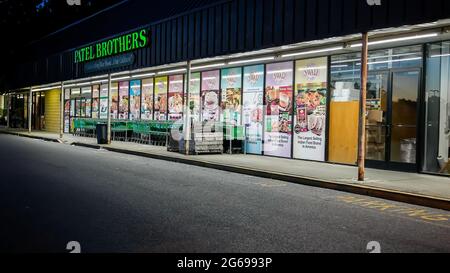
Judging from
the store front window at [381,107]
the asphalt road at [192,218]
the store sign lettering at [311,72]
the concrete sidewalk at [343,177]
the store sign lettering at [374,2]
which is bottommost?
the asphalt road at [192,218]

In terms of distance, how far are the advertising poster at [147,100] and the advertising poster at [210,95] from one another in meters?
5.37

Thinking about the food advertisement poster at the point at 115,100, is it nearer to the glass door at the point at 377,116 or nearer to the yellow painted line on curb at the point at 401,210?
the glass door at the point at 377,116

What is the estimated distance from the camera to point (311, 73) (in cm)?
1680

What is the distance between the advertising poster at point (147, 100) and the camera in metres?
26.9

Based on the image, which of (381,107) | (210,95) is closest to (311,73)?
(381,107)

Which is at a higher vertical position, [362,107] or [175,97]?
[175,97]

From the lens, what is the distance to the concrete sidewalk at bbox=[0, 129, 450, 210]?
32.4 ft

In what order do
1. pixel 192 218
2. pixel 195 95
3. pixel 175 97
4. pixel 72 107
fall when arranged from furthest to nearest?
pixel 72 107, pixel 175 97, pixel 195 95, pixel 192 218

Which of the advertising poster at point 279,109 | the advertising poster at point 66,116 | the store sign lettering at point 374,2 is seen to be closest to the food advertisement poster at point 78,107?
the advertising poster at point 66,116

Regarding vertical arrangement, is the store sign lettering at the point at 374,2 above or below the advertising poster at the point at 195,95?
above

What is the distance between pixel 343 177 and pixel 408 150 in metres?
2.73

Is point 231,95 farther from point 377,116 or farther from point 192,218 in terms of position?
point 192,218

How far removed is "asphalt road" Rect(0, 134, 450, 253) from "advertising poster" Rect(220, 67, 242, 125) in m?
8.25
